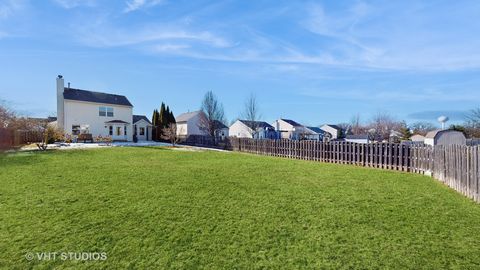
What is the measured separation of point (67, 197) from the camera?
580 centimetres

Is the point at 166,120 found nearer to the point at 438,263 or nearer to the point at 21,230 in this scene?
the point at 21,230

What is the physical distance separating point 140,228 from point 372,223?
4090mm

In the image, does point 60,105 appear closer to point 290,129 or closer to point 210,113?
point 210,113

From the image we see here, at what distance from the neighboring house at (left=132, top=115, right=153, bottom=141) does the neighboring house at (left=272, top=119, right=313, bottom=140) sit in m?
25.0

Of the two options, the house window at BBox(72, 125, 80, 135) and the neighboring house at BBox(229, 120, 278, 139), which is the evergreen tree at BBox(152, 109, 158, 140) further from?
the neighboring house at BBox(229, 120, 278, 139)

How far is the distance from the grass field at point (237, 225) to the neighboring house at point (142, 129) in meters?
30.5

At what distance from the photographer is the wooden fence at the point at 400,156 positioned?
6.55 metres

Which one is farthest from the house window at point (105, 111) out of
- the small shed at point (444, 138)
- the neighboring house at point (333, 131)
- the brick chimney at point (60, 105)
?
the neighboring house at point (333, 131)

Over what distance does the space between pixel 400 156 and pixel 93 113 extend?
32297 millimetres

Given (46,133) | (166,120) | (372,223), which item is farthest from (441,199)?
(166,120)

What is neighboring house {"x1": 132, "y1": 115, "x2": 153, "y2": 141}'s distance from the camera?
36.5 m

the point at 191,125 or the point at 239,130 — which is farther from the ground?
the point at 191,125

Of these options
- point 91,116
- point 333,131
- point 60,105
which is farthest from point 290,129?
point 60,105

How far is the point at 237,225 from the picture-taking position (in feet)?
14.2
